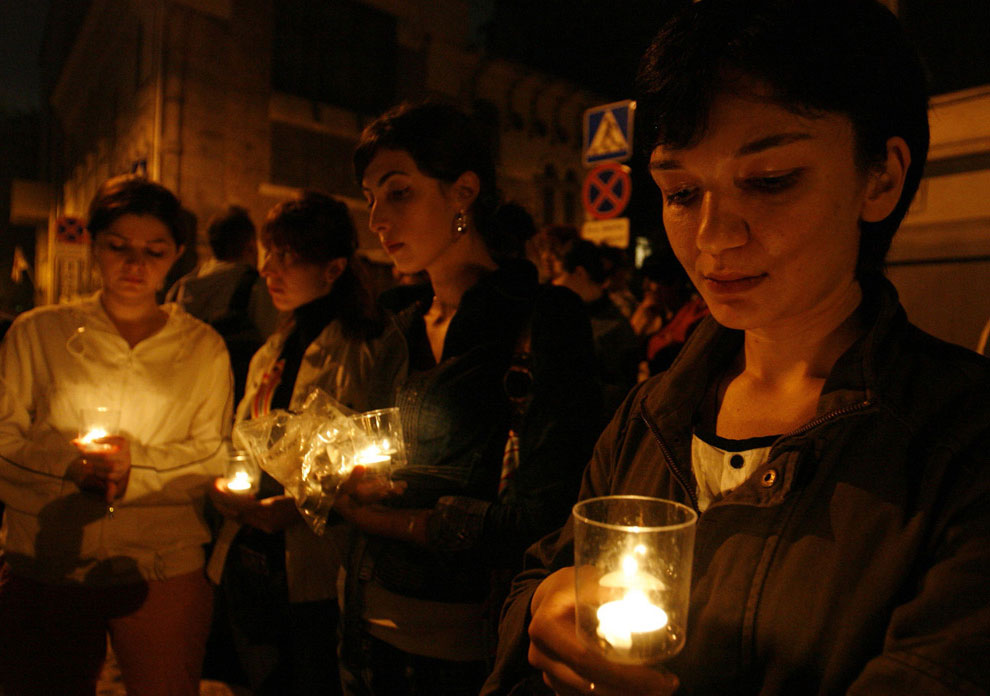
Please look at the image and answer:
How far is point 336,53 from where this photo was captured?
1662cm

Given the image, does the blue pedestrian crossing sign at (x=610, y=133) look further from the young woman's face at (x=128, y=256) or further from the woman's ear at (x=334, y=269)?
the young woman's face at (x=128, y=256)

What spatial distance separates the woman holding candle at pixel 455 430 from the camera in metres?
1.87

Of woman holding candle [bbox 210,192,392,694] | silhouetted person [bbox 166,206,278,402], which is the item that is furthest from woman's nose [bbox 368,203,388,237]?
silhouetted person [bbox 166,206,278,402]

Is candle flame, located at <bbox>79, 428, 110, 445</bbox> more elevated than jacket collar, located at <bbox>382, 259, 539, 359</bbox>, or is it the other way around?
jacket collar, located at <bbox>382, 259, 539, 359</bbox>

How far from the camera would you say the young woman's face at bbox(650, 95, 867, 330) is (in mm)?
1058

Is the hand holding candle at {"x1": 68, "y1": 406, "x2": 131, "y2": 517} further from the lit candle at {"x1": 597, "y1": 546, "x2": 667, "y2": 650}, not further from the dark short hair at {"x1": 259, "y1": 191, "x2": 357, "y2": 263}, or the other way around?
the lit candle at {"x1": 597, "y1": 546, "x2": 667, "y2": 650}

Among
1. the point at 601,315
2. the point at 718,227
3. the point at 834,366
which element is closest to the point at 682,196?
the point at 718,227

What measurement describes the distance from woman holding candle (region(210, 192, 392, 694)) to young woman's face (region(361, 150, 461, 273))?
43 cm


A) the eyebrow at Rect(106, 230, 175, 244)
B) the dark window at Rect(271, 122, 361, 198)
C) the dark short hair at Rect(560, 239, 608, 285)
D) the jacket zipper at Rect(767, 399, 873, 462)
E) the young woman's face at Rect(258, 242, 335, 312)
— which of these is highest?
the dark window at Rect(271, 122, 361, 198)

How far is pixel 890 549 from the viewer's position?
0.92m

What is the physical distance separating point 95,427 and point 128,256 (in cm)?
72

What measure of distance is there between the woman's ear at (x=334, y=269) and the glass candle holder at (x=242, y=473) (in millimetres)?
911

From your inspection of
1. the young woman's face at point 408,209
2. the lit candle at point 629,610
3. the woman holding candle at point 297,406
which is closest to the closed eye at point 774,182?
the lit candle at point 629,610

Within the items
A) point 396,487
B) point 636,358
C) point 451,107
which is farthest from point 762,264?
point 636,358
